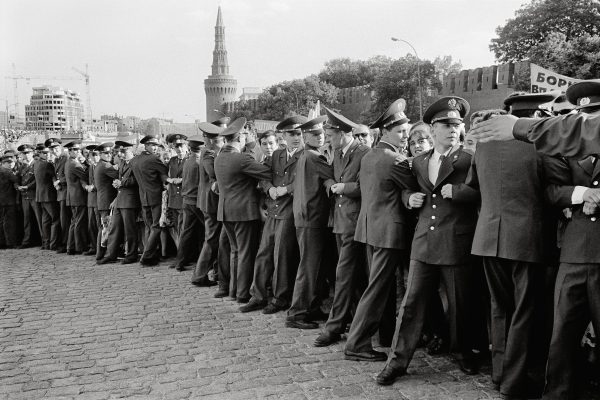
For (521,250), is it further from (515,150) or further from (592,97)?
(592,97)

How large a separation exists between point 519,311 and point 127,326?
4354 millimetres

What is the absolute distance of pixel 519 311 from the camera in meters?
4.58

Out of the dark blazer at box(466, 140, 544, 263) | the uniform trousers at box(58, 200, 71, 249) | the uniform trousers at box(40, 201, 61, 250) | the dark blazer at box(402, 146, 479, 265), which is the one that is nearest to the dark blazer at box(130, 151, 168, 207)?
the uniform trousers at box(58, 200, 71, 249)

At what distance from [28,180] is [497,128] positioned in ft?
40.0

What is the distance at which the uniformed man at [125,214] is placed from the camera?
36.3ft

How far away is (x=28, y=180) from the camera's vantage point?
13.9 meters

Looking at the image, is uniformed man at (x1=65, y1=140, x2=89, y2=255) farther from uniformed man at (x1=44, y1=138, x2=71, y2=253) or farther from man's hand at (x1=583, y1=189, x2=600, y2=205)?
man's hand at (x1=583, y1=189, x2=600, y2=205)

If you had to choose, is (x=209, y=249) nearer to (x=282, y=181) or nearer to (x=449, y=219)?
(x=282, y=181)

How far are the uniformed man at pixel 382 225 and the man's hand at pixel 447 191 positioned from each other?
1.48ft

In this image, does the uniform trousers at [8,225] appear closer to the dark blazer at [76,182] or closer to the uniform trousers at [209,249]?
the dark blazer at [76,182]

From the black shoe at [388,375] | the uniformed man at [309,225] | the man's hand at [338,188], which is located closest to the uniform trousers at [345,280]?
the man's hand at [338,188]

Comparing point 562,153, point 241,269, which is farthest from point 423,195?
point 241,269

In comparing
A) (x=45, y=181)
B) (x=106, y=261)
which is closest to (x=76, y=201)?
(x=45, y=181)

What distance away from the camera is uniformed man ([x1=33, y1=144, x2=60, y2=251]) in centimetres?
1327
